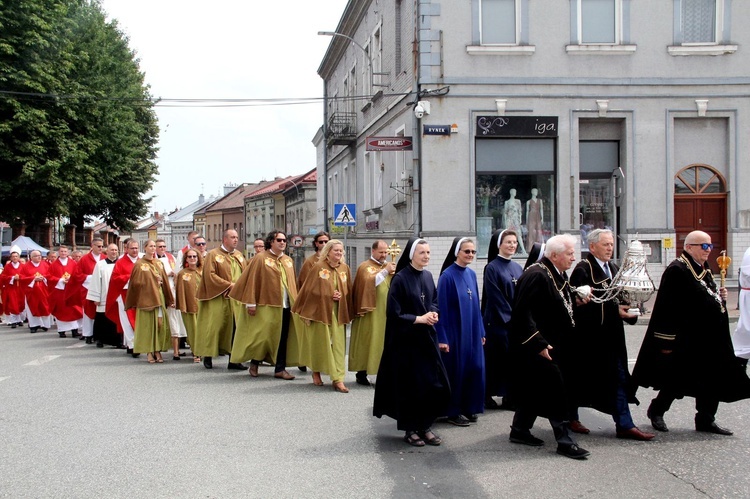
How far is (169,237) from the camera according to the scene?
12075 centimetres

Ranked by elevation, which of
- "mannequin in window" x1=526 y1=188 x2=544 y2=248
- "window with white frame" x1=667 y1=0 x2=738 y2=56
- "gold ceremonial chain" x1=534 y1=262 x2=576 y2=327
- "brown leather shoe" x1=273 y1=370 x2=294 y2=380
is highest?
"window with white frame" x1=667 y1=0 x2=738 y2=56

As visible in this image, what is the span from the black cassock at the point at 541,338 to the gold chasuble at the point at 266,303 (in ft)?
15.8

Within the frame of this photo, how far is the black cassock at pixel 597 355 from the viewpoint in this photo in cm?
720

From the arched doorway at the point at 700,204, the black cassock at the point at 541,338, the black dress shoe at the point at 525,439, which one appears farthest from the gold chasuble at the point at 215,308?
the arched doorway at the point at 700,204

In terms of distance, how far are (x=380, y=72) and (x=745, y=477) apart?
22130mm

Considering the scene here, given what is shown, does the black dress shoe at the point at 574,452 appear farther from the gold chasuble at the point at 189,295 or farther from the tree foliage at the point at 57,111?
the tree foliage at the point at 57,111

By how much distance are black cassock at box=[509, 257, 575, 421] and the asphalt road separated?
440 millimetres

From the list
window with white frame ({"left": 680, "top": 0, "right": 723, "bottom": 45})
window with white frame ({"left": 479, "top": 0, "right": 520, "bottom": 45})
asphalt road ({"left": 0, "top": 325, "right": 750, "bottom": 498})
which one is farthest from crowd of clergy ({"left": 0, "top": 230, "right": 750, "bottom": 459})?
window with white frame ({"left": 680, "top": 0, "right": 723, "bottom": 45})

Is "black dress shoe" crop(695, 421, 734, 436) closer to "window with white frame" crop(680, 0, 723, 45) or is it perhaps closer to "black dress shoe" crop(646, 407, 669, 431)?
"black dress shoe" crop(646, 407, 669, 431)

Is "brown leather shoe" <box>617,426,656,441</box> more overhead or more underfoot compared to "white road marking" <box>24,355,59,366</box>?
more overhead

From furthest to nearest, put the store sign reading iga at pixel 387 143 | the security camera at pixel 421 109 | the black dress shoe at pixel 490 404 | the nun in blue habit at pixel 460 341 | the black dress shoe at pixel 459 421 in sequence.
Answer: the security camera at pixel 421 109 → the store sign reading iga at pixel 387 143 → the black dress shoe at pixel 490 404 → the black dress shoe at pixel 459 421 → the nun in blue habit at pixel 460 341

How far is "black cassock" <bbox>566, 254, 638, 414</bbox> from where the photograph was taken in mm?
7195

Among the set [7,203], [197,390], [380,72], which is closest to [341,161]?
[380,72]

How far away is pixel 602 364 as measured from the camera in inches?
284
